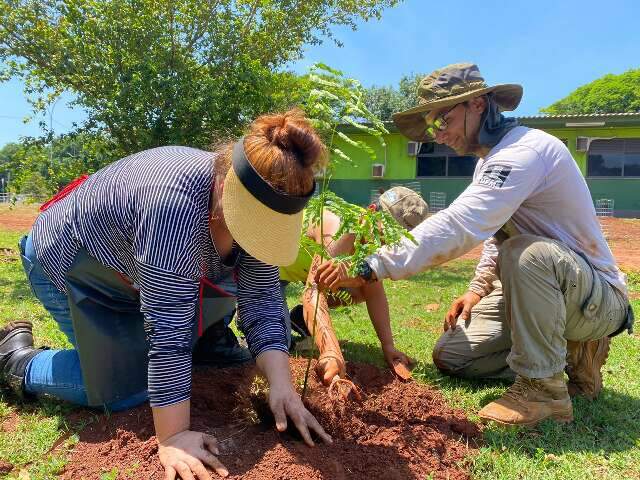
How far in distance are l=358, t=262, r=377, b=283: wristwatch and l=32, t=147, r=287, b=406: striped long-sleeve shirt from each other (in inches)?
15.1

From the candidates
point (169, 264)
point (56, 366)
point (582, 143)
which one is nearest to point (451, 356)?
point (169, 264)

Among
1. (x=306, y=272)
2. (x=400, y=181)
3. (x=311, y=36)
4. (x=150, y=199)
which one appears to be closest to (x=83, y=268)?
(x=150, y=199)

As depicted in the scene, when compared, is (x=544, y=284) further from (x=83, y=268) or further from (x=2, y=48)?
(x=2, y=48)

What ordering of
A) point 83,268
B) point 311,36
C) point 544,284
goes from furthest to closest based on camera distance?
point 311,36, point 544,284, point 83,268

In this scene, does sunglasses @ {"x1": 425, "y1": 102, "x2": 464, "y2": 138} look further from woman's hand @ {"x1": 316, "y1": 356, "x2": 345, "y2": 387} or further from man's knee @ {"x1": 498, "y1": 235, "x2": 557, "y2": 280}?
woman's hand @ {"x1": 316, "y1": 356, "x2": 345, "y2": 387}

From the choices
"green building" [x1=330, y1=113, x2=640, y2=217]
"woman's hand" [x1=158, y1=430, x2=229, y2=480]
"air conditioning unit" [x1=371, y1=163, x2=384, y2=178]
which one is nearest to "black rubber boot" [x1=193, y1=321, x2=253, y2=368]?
"woman's hand" [x1=158, y1=430, x2=229, y2=480]

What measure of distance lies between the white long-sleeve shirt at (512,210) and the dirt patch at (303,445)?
66 cm

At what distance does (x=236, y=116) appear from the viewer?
24.1ft

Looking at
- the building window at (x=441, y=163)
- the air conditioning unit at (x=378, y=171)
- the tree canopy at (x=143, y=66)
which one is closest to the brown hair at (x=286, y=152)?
the tree canopy at (x=143, y=66)

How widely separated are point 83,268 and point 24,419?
3.03 ft

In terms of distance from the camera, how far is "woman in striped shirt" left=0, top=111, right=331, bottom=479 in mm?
1739

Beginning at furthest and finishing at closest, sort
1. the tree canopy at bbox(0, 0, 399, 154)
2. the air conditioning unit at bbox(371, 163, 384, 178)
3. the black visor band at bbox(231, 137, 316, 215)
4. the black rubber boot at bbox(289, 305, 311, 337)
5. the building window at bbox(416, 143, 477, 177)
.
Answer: the air conditioning unit at bbox(371, 163, 384, 178) → the building window at bbox(416, 143, 477, 177) → the tree canopy at bbox(0, 0, 399, 154) → the black rubber boot at bbox(289, 305, 311, 337) → the black visor band at bbox(231, 137, 316, 215)

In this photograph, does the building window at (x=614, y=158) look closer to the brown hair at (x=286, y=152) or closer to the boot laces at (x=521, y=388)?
the boot laces at (x=521, y=388)

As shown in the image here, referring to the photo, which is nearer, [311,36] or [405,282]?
[405,282]
